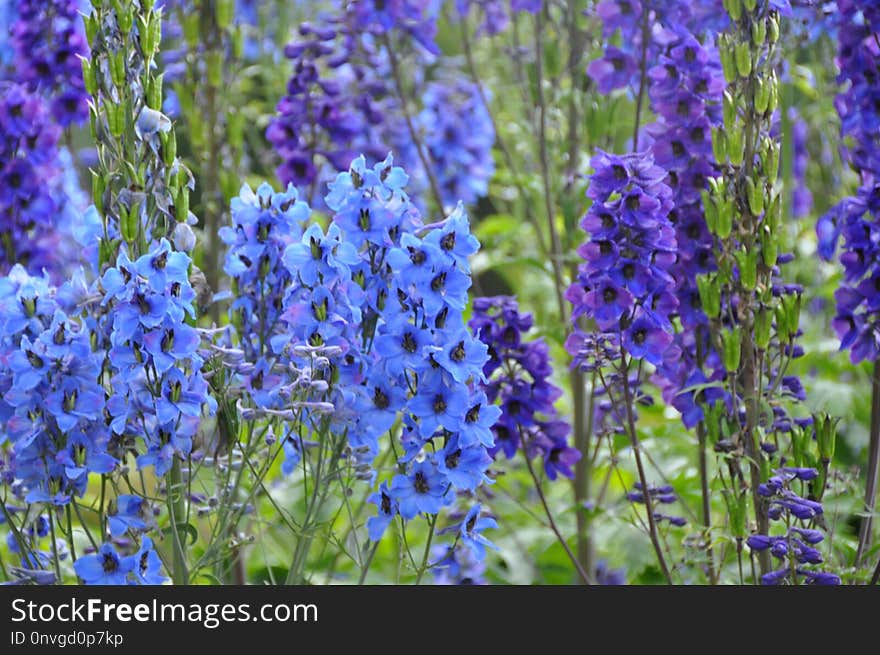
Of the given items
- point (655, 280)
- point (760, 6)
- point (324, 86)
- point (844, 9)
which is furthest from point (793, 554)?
point (324, 86)

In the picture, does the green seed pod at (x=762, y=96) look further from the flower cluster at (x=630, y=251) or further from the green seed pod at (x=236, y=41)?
the green seed pod at (x=236, y=41)

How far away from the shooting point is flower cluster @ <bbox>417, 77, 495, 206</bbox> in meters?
4.77

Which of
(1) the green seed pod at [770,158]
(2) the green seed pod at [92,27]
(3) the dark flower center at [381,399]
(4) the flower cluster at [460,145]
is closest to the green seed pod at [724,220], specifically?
(1) the green seed pod at [770,158]

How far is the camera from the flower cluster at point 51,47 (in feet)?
11.8

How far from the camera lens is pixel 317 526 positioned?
2479 mm

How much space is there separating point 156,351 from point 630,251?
3.19 ft

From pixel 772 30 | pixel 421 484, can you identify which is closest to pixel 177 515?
pixel 421 484

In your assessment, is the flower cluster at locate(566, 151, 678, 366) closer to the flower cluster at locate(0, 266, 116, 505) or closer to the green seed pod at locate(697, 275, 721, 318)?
the green seed pod at locate(697, 275, 721, 318)

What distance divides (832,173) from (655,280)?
3.46 meters

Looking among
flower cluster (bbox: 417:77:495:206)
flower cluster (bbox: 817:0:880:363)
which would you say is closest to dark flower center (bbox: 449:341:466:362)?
flower cluster (bbox: 817:0:880:363)

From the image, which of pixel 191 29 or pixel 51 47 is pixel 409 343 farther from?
pixel 191 29

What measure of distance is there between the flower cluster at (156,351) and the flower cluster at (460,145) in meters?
2.65
